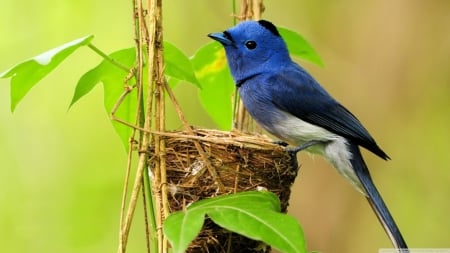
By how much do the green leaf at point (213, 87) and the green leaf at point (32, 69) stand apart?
0.64 meters

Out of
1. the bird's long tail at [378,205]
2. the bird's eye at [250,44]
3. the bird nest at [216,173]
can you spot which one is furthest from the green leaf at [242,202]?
the bird's eye at [250,44]

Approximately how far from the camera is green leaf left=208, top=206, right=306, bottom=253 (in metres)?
1.59

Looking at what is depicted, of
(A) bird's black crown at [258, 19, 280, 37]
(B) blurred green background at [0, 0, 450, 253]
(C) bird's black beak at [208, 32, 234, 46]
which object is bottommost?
(B) blurred green background at [0, 0, 450, 253]

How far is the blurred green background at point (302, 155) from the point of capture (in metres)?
3.89

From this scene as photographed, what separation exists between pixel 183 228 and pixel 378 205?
97 cm

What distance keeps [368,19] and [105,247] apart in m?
1.82

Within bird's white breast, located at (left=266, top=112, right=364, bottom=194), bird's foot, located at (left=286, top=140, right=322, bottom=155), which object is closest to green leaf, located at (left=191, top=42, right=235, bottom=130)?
bird's white breast, located at (left=266, top=112, right=364, bottom=194)

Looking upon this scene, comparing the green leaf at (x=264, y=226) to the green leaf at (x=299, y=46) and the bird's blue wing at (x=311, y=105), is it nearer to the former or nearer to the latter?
the green leaf at (x=299, y=46)

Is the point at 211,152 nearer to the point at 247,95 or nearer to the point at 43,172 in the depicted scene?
the point at 247,95

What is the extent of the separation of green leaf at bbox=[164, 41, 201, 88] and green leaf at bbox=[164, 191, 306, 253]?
436 mm

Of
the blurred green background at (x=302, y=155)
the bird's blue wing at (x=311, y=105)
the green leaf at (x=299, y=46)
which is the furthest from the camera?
the blurred green background at (x=302, y=155)

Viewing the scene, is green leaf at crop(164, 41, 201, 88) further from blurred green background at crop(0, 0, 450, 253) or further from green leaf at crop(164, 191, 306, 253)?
blurred green background at crop(0, 0, 450, 253)

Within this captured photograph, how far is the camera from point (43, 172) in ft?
14.3

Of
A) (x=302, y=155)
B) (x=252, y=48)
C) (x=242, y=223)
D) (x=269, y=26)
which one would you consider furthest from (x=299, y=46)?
(x=302, y=155)
